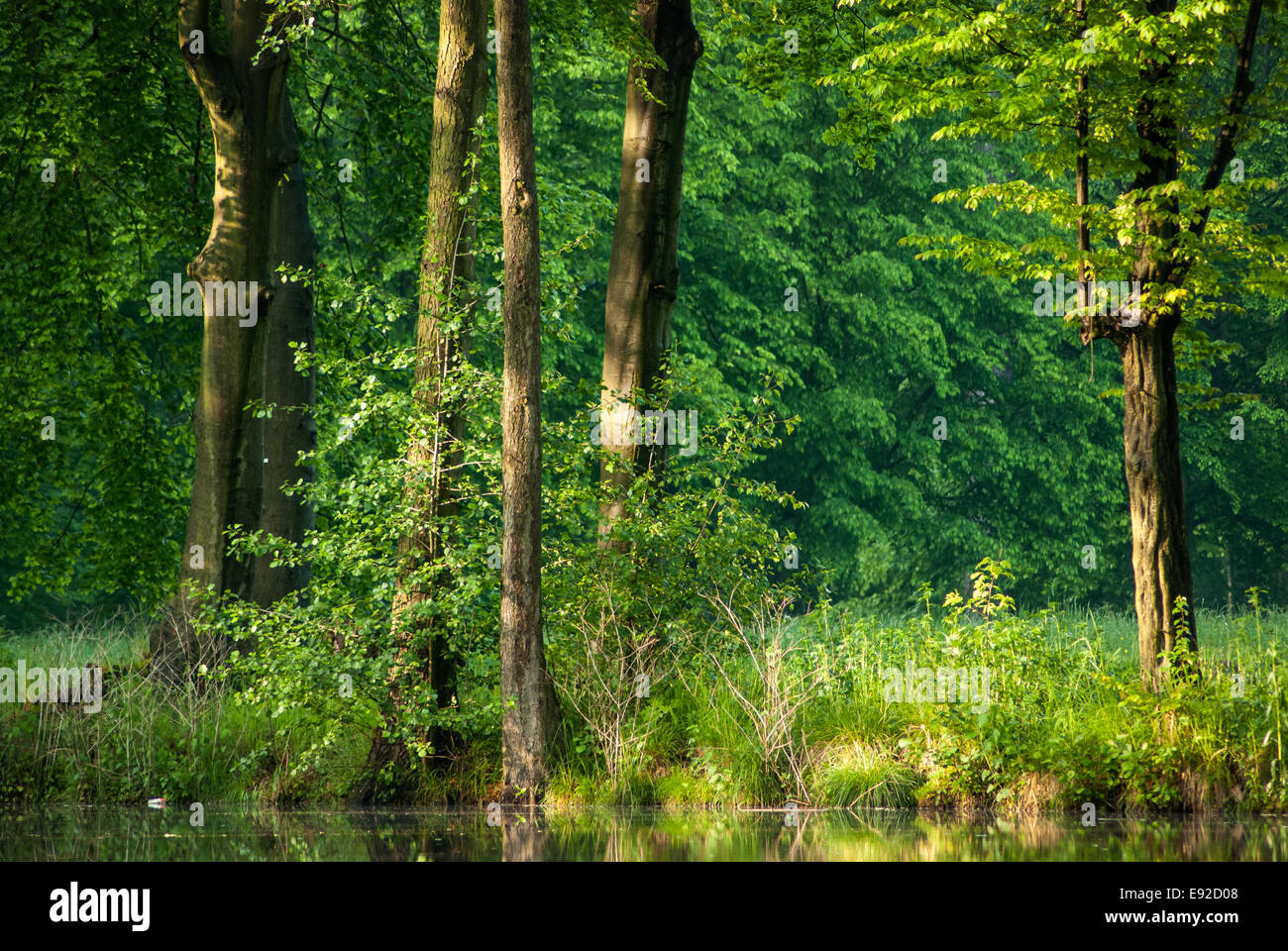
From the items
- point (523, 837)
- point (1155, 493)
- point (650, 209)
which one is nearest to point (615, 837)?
point (523, 837)

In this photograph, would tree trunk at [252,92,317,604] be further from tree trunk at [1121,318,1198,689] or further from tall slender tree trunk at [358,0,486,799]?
tree trunk at [1121,318,1198,689]

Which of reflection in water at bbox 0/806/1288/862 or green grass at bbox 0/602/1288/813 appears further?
green grass at bbox 0/602/1288/813

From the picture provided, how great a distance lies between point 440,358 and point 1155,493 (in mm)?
5846

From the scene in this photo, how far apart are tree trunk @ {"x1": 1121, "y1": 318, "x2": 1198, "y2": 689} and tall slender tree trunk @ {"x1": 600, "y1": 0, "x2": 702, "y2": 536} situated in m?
4.34

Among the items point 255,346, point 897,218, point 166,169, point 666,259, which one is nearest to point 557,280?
point 666,259

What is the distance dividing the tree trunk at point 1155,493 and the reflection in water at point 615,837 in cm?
182

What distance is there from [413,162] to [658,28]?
15.1ft

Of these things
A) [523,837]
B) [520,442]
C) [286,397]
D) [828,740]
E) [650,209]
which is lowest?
[523,837]

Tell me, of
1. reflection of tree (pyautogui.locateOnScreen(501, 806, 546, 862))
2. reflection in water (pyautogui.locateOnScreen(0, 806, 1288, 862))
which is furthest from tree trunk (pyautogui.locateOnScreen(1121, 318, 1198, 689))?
reflection of tree (pyautogui.locateOnScreen(501, 806, 546, 862))

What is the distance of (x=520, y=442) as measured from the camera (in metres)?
10.9

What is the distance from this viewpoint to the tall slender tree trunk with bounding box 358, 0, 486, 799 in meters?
11.1

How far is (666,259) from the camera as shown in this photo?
14.0 m

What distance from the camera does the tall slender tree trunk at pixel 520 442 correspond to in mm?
10781

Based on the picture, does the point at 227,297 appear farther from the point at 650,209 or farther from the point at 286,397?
the point at 650,209
